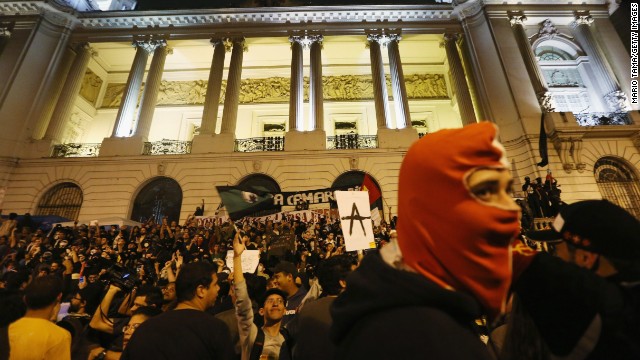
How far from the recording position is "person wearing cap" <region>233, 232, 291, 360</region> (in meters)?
2.55

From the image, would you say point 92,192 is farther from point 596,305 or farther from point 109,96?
point 596,305

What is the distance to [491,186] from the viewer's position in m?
0.85

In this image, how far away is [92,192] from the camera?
591 inches

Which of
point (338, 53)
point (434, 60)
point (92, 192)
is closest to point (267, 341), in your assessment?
point (92, 192)

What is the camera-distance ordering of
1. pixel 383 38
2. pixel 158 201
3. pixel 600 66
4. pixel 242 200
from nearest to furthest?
pixel 242 200 → pixel 158 201 → pixel 600 66 → pixel 383 38

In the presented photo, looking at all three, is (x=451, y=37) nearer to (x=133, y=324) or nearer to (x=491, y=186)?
(x=133, y=324)

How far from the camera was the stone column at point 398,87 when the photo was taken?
17.2 metres

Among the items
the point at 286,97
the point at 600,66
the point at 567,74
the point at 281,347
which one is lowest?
the point at 281,347

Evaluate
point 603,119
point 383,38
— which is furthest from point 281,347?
point 383,38

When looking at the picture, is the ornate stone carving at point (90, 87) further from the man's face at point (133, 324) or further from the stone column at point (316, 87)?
the man's face at point (133, 324)

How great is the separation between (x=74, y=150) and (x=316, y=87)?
44.4 ft

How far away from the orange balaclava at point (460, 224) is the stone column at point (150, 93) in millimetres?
18378

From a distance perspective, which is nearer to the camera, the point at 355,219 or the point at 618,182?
the point at 355,219

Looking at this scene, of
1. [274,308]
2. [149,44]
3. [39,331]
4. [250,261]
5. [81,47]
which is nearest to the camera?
[39,331]
